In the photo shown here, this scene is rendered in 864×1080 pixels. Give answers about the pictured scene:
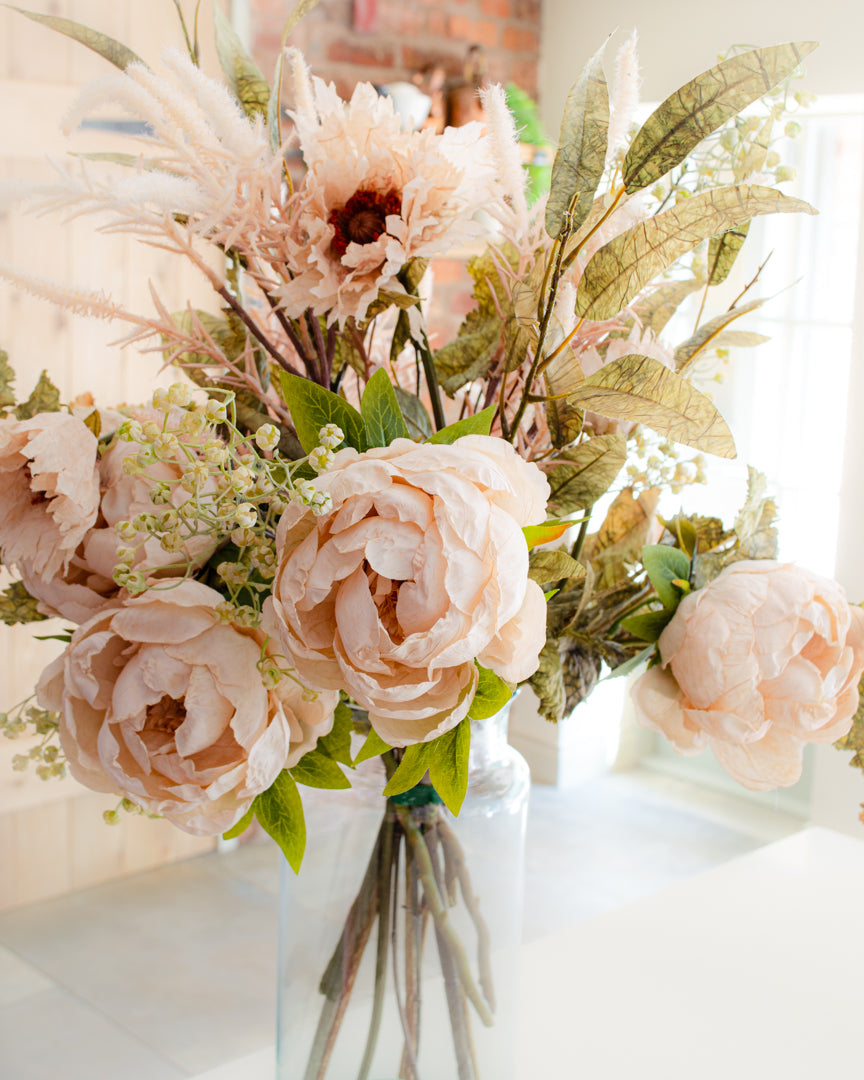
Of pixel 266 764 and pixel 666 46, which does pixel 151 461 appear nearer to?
pixel 266 764

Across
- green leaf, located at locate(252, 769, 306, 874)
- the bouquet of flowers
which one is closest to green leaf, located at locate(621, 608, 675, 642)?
the bouquet of flowers

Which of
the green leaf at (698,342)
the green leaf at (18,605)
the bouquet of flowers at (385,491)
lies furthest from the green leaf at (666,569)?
the green leaf at (18,605)

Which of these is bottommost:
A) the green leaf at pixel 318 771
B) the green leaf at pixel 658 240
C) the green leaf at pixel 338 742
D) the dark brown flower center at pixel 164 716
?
the green leaf at pixel 318 771

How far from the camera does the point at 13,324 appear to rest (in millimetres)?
2438

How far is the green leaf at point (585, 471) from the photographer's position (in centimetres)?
61

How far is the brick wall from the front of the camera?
2.86 metres

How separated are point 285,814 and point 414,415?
0.75 feet

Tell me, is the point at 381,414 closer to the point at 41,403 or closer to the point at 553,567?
the point at 553,567

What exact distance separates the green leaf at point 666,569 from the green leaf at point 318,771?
0.20 m

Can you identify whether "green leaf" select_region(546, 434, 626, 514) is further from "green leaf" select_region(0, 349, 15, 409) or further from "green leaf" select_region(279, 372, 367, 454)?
"green leaf" select_region(0, 349, 15, 409)

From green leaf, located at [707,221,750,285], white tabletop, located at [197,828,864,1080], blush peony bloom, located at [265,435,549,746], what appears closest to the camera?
blush peony bloom, located at [265,435,549,746]

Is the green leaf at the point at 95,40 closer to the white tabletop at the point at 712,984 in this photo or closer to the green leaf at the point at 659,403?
the green leaf at the point at 659,403

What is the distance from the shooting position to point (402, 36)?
3076 mm

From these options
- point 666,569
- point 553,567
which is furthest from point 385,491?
point 666,569
